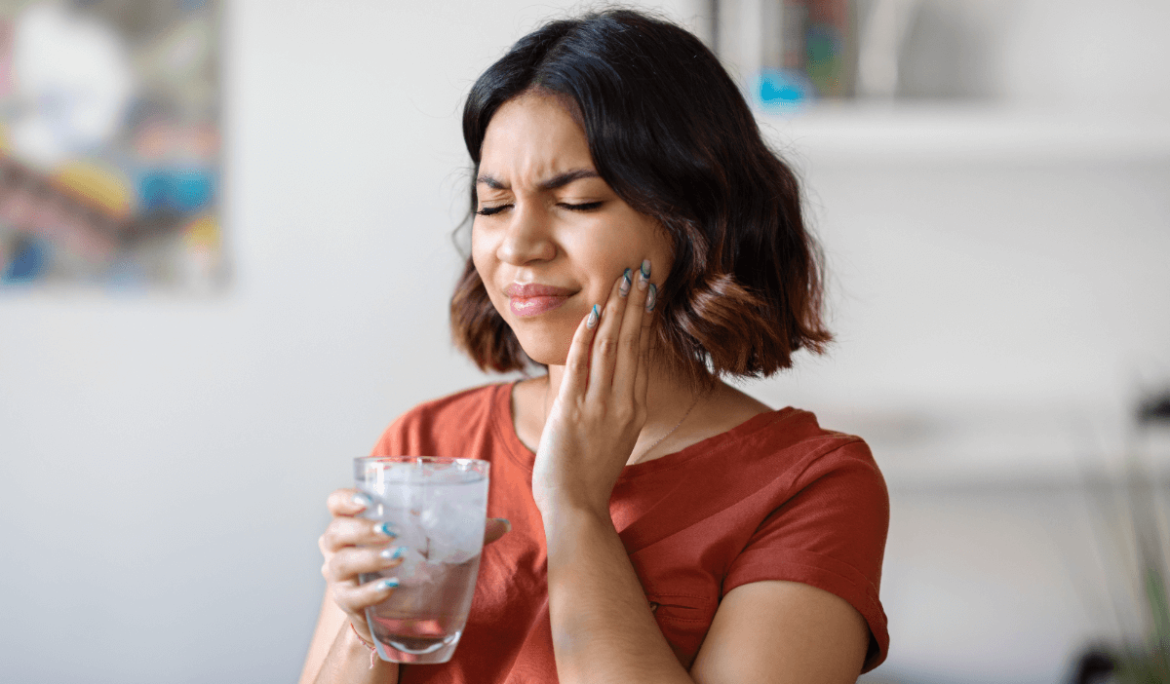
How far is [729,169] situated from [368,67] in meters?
1.45

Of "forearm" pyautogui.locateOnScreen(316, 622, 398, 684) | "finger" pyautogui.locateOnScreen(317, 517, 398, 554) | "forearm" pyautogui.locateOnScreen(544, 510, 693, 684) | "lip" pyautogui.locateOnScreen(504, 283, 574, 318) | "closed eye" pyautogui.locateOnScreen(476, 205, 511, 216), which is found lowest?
"forearm" pyautogui.locateOnScreen(316, 622, 398, 684)

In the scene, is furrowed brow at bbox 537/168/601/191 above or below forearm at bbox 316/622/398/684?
above

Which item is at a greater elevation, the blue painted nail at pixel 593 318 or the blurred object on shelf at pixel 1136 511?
the blue painted nail at pixel 593 318

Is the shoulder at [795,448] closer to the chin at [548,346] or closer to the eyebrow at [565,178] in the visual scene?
the chin at [548,346]

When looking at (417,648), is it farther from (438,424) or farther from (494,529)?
(438,424)

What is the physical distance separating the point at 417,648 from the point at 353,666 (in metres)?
0.24

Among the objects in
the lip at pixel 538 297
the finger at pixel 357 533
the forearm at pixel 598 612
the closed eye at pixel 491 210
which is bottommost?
the forearm at pixel 598 612

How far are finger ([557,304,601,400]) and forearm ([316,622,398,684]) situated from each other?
35 cm

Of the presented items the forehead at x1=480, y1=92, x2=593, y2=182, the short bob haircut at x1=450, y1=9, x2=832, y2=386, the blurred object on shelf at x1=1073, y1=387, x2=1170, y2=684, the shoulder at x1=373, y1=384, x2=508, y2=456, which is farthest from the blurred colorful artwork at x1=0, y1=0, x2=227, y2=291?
the blurred object on shelf at x1=1073, y1=387, x2=1170, y2=684

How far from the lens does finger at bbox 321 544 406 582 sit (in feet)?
2.68

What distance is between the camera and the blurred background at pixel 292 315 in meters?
2.32

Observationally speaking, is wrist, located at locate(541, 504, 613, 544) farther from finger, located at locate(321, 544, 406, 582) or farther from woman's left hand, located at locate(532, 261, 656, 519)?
finger, located at locate(321, 544, 406, 582)

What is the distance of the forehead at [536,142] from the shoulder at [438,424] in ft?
1.18

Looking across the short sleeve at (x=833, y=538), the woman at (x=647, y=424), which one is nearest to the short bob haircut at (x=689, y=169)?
the woman at (x=647, y=424)
